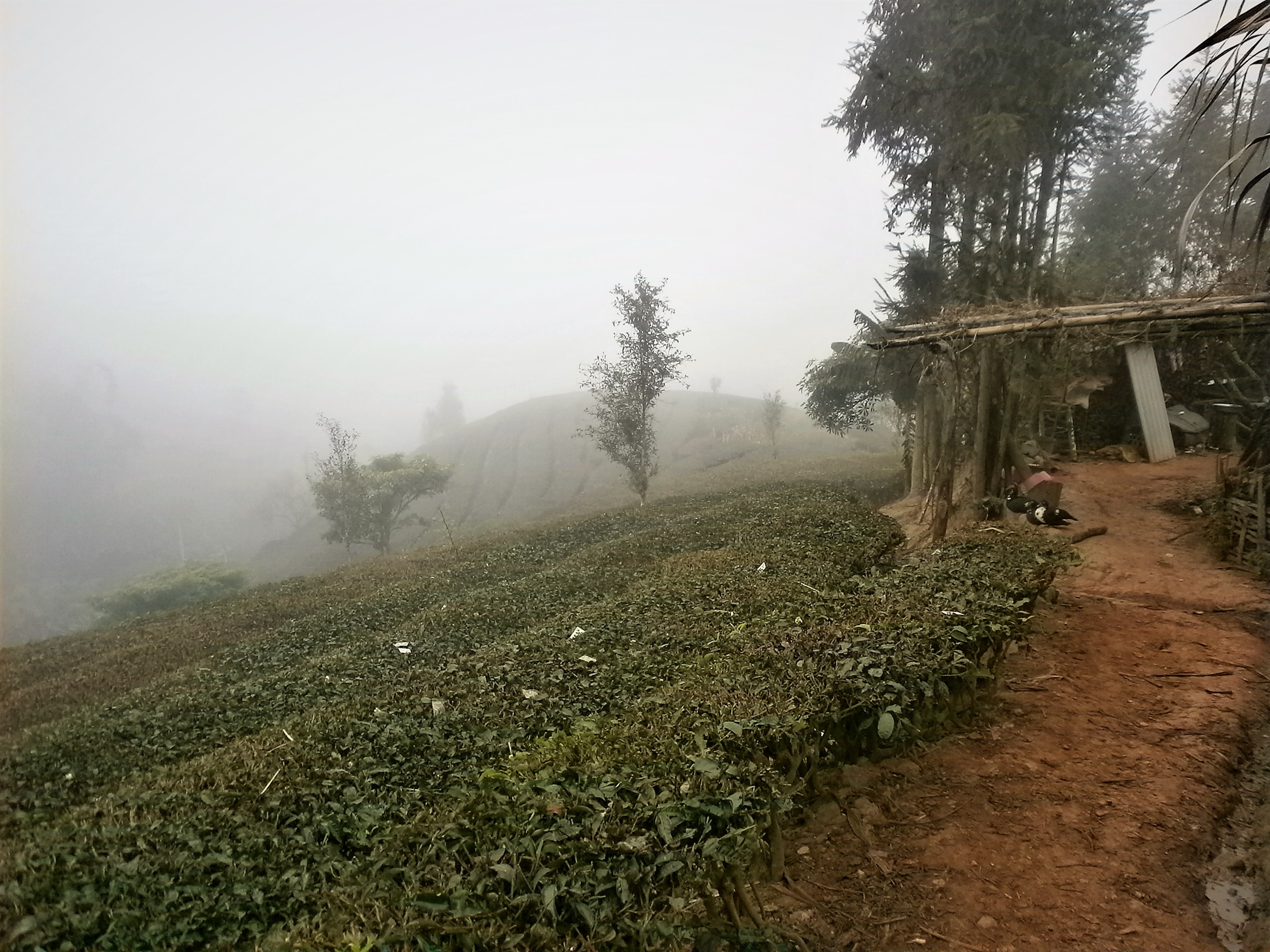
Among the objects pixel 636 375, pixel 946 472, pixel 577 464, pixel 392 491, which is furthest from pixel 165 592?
pixel 946 472

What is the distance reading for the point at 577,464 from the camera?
194 ft

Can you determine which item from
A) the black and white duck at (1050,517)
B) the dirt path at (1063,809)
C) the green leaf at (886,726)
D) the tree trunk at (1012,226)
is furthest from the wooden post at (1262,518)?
the tree trunk at (1012,226)

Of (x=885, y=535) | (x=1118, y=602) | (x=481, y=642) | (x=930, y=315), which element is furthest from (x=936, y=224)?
(x=481, y=642)

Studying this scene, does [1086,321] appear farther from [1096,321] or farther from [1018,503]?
[1018,503]

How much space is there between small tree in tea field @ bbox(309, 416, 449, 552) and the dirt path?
3337 centimetres

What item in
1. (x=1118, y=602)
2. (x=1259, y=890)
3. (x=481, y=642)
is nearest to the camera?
(x=1259, y=890)

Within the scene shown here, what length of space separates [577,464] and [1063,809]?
5589 centimetres

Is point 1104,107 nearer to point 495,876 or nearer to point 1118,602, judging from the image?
point 1118,602

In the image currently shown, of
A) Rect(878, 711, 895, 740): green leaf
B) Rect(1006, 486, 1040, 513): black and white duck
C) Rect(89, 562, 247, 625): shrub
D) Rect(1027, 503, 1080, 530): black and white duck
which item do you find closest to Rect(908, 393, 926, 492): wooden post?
Rect(1006, 486, 1040, 513): black and white duck

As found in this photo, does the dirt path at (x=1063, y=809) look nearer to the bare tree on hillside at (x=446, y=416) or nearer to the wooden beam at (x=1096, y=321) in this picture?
the wooden beam at (x=1096, y=321)

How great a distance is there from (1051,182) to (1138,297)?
27.6 feet

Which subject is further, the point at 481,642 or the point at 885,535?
the point at 885,535

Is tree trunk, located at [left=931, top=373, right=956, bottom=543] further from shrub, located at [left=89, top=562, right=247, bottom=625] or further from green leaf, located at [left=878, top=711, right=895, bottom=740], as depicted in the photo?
shrub, located at [left=89, top=562, right=247, bottom=625]

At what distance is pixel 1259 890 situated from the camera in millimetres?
3180
